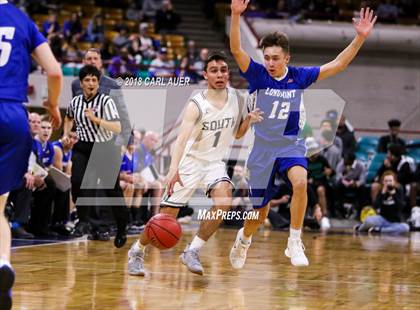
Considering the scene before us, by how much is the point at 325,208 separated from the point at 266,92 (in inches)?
336

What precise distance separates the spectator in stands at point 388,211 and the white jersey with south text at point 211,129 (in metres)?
7.63

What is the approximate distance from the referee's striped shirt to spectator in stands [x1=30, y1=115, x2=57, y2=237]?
167cm

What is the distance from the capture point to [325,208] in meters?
15.8

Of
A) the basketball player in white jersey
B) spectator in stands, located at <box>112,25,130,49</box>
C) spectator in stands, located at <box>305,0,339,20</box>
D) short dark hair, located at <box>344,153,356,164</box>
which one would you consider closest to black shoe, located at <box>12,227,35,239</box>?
the basketball player in white jersey

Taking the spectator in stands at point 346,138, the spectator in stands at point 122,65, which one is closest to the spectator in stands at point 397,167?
the spectator in stands at point 346,138

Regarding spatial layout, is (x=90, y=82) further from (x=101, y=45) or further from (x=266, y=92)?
(x=101, y=45)

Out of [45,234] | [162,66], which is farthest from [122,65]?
[45,234]

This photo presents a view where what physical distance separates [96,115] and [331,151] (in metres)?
7.68

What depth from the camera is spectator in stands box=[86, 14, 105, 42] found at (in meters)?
21.1

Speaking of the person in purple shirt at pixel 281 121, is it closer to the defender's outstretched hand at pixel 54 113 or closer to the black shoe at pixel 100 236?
the defender's outstretched hand at pixel 54 113

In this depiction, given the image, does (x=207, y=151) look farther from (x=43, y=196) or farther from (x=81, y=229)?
(x=43, y=196)

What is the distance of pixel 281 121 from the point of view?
7.61m

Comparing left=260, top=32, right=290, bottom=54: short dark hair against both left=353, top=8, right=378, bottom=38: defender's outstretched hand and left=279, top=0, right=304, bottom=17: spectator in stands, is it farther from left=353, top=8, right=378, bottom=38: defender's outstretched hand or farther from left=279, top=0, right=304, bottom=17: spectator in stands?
left=279, top=0, right=304, bottom=17: spectator in stands

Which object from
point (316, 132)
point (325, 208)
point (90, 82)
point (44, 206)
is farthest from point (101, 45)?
point (90, 82)
